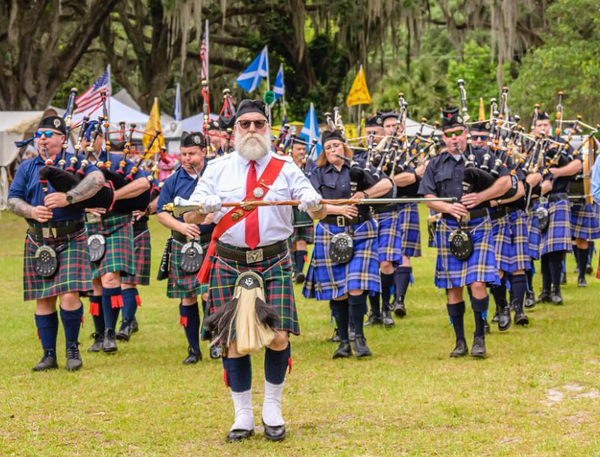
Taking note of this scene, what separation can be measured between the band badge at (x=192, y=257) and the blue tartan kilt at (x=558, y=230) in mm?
4143

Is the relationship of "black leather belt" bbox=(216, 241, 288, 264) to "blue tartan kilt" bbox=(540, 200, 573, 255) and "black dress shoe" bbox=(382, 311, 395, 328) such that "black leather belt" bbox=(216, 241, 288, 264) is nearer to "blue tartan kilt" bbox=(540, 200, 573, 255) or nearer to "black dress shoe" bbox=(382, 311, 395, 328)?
"black dress shoe" bbox=(382, 311, 395, 328)

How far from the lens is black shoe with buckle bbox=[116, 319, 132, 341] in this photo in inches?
343

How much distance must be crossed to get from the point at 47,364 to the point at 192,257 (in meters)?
1.21

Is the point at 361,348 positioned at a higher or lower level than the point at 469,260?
lower

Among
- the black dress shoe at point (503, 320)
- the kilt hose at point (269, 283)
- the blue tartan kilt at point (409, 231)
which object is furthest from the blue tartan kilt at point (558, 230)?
the kilt hose at point (269, 283)

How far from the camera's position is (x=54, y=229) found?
22.6ft

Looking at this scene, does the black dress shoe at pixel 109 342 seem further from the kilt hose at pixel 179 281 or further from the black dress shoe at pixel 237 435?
the black dress shoe at pixel 237 435

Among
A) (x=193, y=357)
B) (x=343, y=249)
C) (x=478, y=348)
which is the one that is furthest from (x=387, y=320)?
(x=193, y=357)

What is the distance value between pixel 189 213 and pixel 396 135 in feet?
14.3

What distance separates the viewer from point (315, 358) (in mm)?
7574

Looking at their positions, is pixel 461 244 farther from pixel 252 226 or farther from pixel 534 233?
pixel 534 233

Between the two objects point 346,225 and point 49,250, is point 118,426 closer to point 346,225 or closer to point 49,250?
point 49,250

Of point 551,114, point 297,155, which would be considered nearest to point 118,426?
point 297,155

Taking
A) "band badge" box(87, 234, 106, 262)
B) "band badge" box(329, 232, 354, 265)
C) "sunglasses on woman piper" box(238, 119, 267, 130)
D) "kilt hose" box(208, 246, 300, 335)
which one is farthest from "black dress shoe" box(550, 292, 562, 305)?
"sunglasses on woman piper" box(238, 119, 267, 130)
